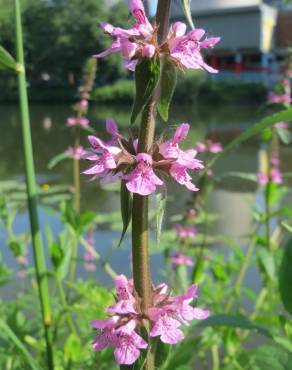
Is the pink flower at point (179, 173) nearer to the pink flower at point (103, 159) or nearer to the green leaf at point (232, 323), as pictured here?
the pink flower at point (103, 159)

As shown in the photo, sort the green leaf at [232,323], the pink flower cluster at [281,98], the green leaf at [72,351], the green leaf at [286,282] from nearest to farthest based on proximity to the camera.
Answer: the green leaf at [286,282] < the green leaf at [232,323] < the green leaf at [72,351] < the pink flower cluster at [281,98]

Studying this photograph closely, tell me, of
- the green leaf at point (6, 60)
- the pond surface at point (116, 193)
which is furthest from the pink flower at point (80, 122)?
the green leaf at point (6, 60)

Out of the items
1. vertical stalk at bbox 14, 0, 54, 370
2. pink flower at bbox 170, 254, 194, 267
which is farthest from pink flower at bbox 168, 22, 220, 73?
pink flower at bbox 170, 254, 194, 267

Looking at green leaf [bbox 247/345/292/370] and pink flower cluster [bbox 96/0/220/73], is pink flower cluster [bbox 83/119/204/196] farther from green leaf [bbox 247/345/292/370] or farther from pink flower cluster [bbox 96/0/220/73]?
green leaf [bbox 247/345/292/370]

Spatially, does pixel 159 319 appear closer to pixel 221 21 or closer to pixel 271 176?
pixel 271 176

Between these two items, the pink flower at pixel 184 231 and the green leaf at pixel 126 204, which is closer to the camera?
the green leaf at pixel 126 204

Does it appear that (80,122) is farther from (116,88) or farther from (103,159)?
(116,88)

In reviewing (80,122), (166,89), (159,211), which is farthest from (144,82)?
(80,122)
